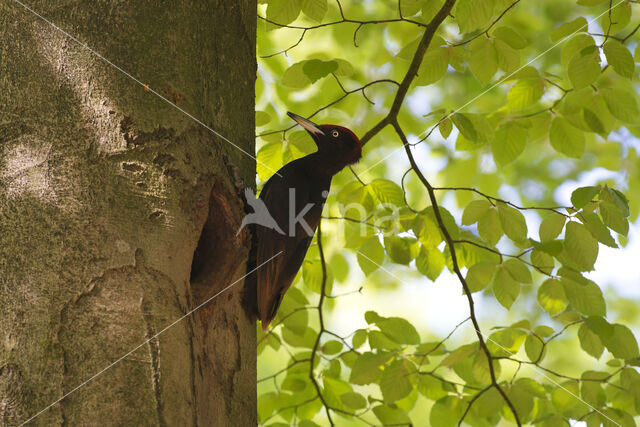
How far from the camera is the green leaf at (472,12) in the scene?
7.66 ft

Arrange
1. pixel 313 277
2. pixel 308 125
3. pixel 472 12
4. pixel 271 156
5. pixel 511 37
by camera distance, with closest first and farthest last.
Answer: pixel 472 12
pixel 511 37
pixel 271 156
pixel 308 125
pixel 313 277

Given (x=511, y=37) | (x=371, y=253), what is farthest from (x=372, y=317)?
(x=511, y=37)

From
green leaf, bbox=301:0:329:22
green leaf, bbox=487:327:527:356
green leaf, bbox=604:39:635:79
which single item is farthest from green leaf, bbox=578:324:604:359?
green leaf, bbox=301:0:329:22

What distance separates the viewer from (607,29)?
8.41ft

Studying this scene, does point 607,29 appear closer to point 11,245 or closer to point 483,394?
point 483,394

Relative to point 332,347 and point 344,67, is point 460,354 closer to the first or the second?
point 332,347

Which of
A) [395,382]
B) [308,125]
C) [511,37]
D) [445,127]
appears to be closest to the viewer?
[511,37]

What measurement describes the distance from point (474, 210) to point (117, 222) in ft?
5.56

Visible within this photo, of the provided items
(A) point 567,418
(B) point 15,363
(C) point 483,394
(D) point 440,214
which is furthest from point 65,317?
(A) point 567,418

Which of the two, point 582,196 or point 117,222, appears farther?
point 582,196

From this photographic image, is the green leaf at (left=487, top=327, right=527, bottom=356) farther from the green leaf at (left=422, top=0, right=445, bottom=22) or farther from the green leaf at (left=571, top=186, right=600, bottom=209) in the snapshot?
the green leaf at (left=422, top=0, right=445, bottom=22)

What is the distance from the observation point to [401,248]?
2.88 m

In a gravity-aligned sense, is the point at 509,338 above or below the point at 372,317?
below

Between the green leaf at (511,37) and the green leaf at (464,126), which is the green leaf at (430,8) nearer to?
the green leaf at (511,37)
